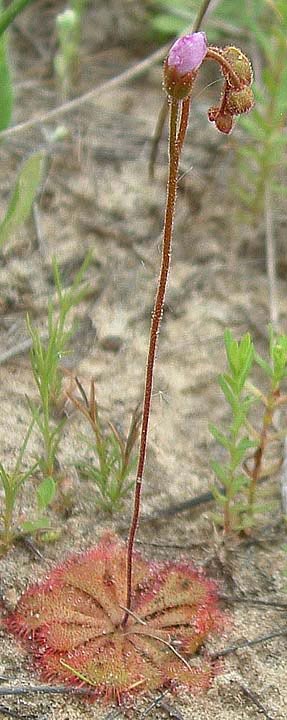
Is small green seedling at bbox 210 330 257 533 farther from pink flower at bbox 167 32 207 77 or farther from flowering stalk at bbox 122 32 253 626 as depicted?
pink flower at bbox 167 32 207 77

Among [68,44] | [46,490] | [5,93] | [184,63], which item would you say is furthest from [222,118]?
[68,44]

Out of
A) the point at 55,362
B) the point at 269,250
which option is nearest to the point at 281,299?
the point at 269,250

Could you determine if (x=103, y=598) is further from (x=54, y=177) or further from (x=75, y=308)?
(x=54, y=177)

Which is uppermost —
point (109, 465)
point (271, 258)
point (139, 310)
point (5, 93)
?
point (5, 93)

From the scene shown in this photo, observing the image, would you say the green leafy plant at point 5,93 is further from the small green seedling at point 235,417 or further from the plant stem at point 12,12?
the small green seedling at point 235,417

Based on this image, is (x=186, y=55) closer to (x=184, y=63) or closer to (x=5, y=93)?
(x=184, y=63)

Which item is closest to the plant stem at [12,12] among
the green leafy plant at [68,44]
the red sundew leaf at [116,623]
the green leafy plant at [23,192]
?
the green leafy plant at [23,192]
